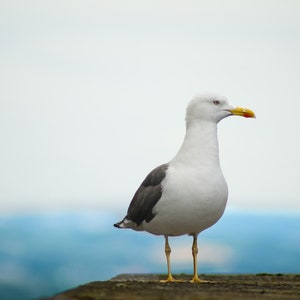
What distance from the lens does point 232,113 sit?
1241 cm

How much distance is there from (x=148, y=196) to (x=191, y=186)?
2.87 ft

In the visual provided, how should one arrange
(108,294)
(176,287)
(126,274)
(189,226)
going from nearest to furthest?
1. (108,294)
2. (176,287)
3. (189,226)
4. (126,274)

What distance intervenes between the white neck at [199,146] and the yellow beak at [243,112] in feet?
1.32

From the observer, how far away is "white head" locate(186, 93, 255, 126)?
12250mm

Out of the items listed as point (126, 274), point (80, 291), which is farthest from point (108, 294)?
point (126, 274)

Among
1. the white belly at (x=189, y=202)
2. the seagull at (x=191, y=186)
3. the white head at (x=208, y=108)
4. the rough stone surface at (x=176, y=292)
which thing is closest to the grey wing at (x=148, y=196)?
the seagull at (x=191, y=186)

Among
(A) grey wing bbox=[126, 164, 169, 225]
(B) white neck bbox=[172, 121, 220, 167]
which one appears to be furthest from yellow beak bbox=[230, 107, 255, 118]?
(A) grey wing bbox=[126, 164, 169, 225]

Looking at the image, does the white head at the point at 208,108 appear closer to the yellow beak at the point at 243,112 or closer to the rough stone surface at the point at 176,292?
the yellow beak at the point at 243,112

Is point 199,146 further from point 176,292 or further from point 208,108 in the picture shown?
point 176,292

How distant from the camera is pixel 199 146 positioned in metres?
12.1

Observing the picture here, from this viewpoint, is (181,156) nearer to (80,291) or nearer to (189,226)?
(189,226)

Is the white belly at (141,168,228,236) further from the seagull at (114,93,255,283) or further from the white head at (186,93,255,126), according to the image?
the white head at (186,93,255,126)

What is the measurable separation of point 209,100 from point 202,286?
3.14 m

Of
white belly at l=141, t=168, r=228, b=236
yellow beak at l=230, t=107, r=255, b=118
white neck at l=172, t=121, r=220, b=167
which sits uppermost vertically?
yellow beak at l=230, t=107, r=255, b=118
